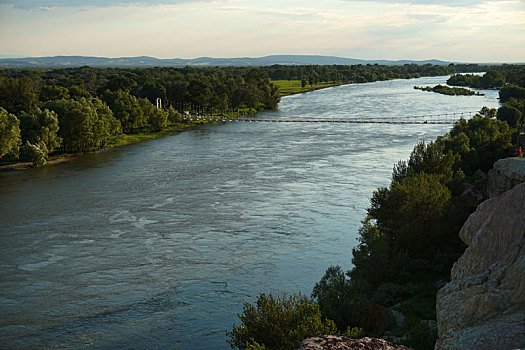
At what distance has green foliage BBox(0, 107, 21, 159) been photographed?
139ft

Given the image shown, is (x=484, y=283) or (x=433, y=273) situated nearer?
(x=484, y=283)

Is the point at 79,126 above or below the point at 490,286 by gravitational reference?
above

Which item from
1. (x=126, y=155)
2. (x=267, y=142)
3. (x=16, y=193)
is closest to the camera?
(x=16, y=193)

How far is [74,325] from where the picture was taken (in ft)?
58.1

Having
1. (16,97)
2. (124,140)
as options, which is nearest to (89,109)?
(124,140)

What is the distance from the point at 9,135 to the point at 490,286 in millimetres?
42587

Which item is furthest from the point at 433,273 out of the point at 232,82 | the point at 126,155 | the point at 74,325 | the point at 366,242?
the point at 232,82

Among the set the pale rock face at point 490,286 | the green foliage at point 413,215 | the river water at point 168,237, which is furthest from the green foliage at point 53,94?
the pale rock face at point 490,286

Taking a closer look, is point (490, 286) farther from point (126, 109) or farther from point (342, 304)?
point (126, 109)

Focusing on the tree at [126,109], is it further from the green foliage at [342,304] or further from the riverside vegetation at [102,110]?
the green foliage at [342,304]

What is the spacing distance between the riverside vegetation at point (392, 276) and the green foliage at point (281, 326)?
24 mm

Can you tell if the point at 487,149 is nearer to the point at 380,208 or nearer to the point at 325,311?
the point at 380,208

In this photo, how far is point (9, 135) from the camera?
42.7 m

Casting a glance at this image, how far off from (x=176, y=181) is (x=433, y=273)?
74.1 feet
